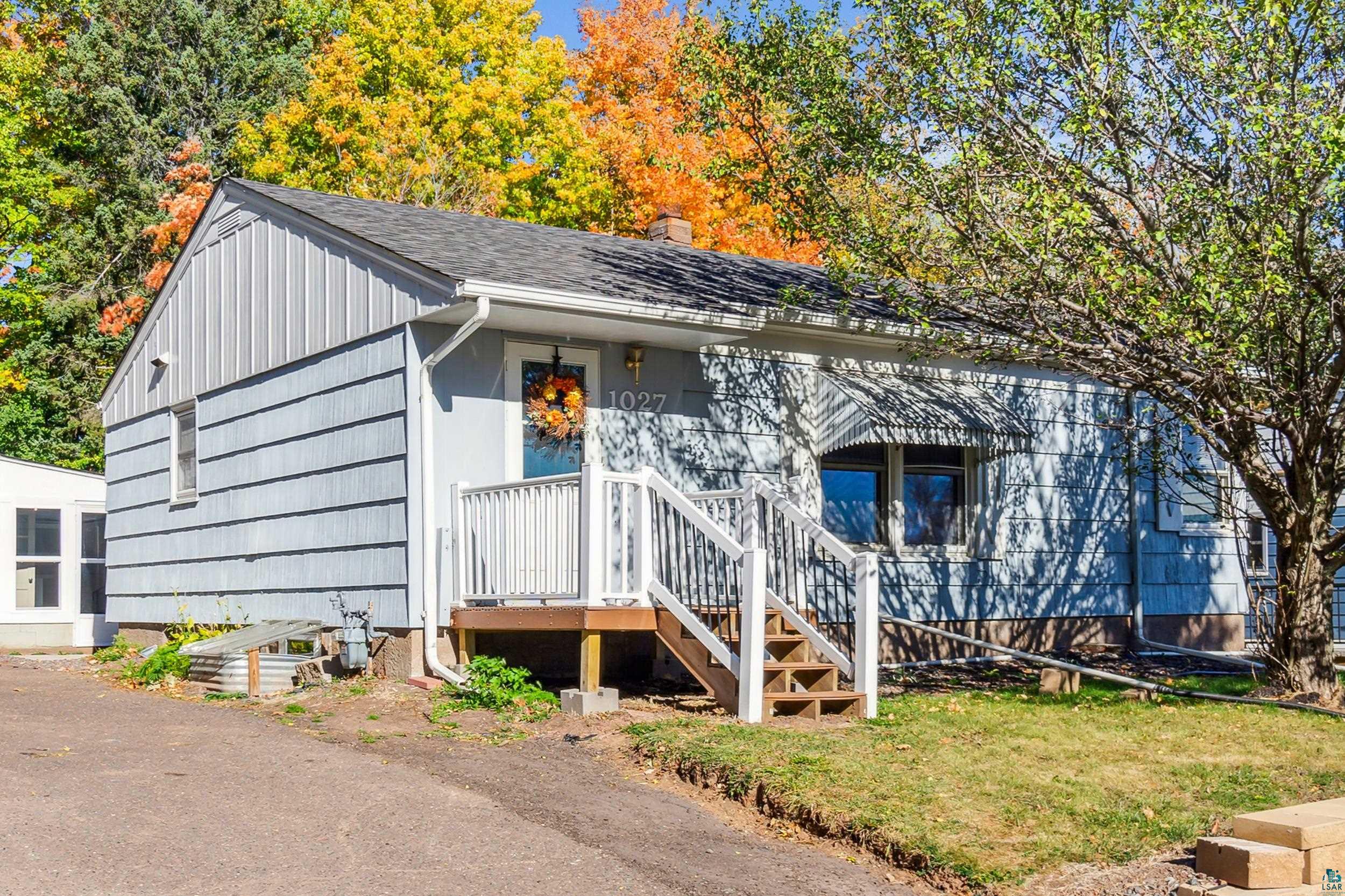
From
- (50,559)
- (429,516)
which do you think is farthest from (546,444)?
(50,559)

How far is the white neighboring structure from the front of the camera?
1723 cm

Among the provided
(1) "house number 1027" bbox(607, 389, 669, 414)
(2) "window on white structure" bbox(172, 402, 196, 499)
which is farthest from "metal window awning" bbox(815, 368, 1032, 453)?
(2) "window on white structure" bbox(172, 402, 196, 499)

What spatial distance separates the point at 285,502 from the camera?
12.9 meters

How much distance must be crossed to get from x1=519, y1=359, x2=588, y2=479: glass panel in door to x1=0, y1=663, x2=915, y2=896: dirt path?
10.8 feet

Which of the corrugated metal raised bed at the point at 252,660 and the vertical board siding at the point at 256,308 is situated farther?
the vertical board siding at the point at 256,308

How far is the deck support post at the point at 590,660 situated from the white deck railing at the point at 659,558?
0.25 m

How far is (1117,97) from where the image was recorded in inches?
399

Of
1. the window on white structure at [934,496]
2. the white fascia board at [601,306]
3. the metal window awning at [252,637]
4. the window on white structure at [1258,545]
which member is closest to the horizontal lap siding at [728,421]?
the white fascia board at [601,306]

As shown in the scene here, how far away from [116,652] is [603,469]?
7.37 meters

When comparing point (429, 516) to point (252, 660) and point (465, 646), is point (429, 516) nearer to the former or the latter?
point (465, 646)

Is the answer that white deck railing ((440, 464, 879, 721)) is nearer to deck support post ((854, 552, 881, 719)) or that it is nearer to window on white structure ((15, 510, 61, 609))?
deck support post ((854, 552, 881, 719))

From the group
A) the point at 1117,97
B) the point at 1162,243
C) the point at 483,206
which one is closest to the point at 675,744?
the point at 1162,243

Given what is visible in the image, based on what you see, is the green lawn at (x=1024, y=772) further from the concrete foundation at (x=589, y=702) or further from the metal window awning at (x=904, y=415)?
the metal window awning at (x=904, y=415)

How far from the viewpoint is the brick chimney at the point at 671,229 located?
54.0 ft
